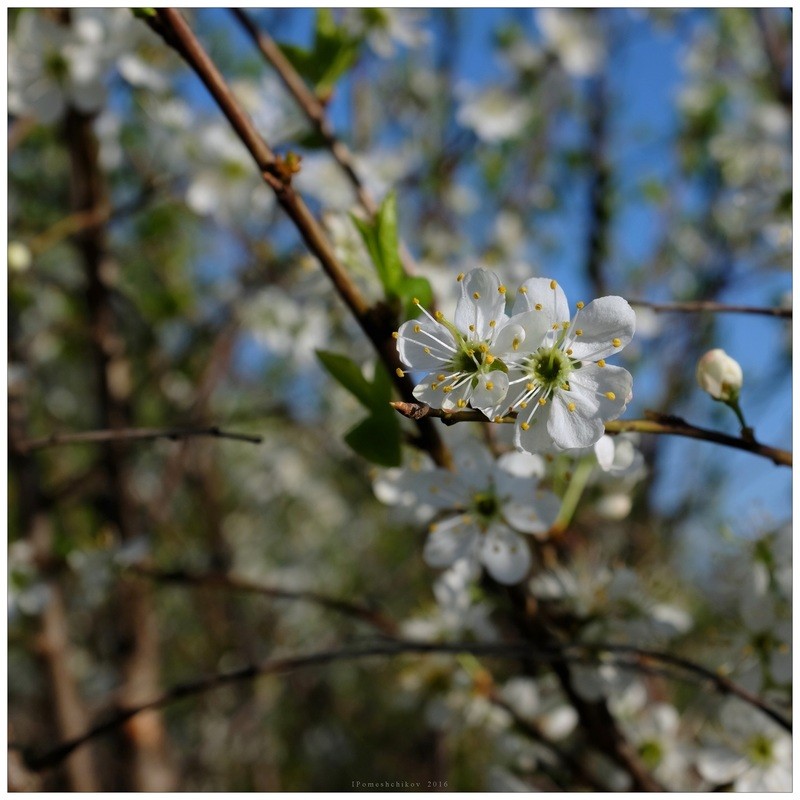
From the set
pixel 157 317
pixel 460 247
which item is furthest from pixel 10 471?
pixel 460 247

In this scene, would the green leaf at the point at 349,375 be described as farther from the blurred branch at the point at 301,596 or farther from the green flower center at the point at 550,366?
the blurred branch at the point at 301,596

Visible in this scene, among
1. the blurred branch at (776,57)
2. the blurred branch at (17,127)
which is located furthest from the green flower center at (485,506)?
the blurred branch at (776,57)

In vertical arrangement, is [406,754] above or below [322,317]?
below

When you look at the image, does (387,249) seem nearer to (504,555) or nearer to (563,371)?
(563,371)

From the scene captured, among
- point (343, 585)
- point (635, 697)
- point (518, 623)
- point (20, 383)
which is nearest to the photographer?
point (518, 623)

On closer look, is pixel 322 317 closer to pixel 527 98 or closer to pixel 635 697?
pixel 635 697
